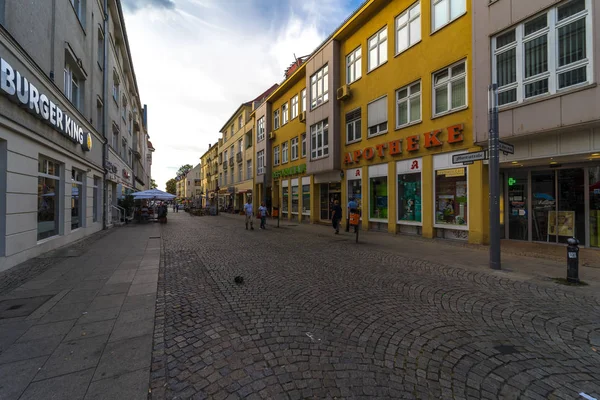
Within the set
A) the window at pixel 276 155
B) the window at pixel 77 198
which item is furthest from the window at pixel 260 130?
the window at pixel 77 198

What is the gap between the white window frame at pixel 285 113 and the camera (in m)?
25.0

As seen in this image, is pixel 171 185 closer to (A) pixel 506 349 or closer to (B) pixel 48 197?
(B) pixel 48 197

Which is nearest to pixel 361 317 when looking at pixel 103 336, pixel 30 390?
pixel 103 336

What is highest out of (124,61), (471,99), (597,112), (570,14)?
(124,61)

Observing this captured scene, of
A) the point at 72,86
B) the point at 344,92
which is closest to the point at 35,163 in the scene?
the point at 72,86

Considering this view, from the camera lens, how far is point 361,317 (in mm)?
3957

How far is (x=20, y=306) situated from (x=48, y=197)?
6103mm

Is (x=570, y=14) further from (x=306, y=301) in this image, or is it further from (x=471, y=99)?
(x=306, y=301)

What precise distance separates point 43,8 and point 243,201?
97.3 feet

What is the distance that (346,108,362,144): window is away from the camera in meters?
→ 16.2

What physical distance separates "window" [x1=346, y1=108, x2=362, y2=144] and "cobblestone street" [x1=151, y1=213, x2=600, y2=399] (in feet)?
37.1

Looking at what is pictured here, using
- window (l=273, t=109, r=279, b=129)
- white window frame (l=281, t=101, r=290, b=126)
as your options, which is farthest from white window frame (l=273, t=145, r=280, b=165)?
white window frame (l=281, t=101, r=290, b=126)

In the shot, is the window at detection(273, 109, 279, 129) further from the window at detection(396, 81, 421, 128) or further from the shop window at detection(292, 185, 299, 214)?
the window at detection(396, 81, 421, 128)

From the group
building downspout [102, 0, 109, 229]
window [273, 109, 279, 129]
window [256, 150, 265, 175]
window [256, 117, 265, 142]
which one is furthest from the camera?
window [256, 117, 265, 142]
